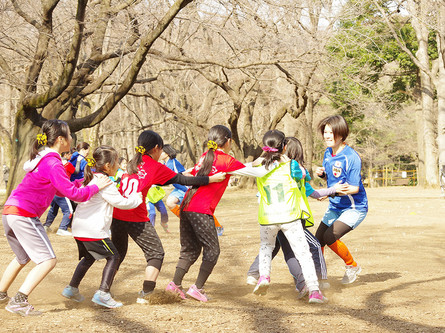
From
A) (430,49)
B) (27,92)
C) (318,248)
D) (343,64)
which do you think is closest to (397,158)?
(430,49)

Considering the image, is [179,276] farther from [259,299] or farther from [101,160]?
[101,160]

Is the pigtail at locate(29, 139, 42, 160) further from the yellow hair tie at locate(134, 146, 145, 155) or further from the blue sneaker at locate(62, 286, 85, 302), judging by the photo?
the blue sneaker at locate(62, 286, 85, 302)

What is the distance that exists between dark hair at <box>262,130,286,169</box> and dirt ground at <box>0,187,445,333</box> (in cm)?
128

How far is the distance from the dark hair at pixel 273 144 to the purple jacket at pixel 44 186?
61.0 inches

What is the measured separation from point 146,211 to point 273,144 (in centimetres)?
129

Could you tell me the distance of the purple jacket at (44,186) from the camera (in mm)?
4508

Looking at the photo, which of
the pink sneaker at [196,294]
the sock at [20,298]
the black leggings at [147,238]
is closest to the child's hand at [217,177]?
the black leggings at [147,238]

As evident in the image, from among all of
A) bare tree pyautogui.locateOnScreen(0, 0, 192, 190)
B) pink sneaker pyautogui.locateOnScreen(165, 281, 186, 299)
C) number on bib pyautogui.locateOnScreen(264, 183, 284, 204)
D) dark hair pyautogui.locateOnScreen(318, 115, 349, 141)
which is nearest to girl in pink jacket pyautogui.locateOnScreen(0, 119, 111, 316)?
pink sneaker pyautogui.locateOnScreen(165, 281, 186, 299)

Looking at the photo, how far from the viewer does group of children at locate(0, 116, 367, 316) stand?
15.1ft

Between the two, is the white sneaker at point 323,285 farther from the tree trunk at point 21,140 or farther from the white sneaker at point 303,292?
the tree trunk at point 21,140

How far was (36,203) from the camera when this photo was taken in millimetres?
4633

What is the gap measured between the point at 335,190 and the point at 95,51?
11.6 m

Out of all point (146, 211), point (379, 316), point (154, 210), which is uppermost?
point (146, 211)

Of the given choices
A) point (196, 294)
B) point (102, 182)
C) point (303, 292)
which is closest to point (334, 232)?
point (303, 292)
